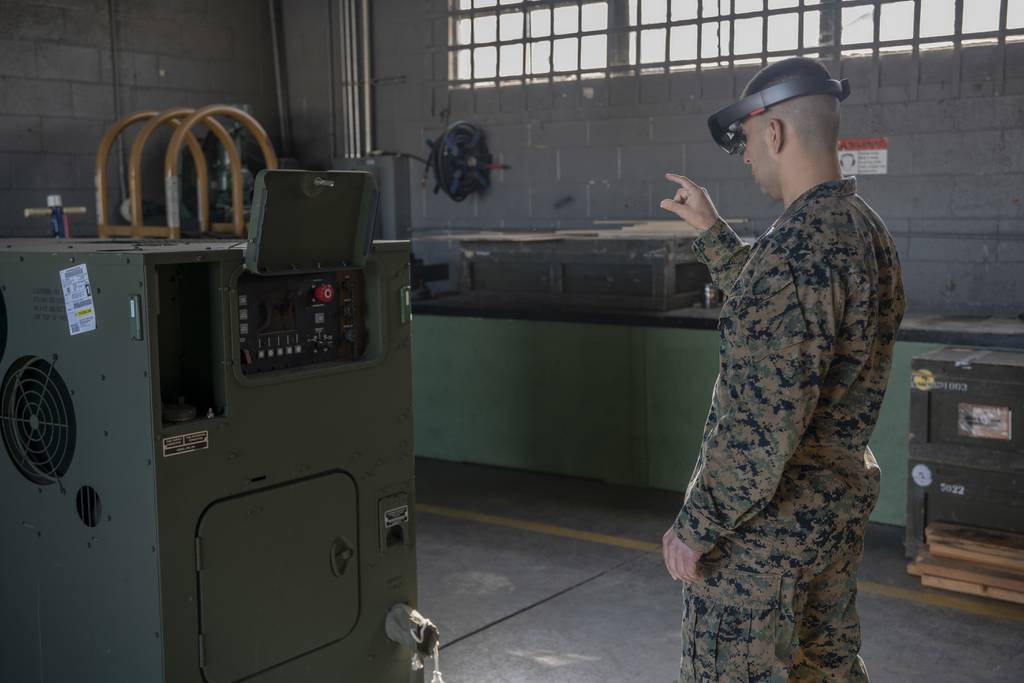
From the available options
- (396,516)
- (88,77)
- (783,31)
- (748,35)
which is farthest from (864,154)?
(88,77)

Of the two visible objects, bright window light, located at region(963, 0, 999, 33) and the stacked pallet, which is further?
bright window light, located at region(963, 0, 999, 33)

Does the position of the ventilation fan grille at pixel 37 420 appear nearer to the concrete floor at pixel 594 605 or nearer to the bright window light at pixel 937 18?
the concrete floor at pixel 594 605

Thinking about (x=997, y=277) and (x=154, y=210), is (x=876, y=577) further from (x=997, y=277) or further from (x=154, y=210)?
(x=154, y=210)

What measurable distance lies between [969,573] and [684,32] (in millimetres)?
3481

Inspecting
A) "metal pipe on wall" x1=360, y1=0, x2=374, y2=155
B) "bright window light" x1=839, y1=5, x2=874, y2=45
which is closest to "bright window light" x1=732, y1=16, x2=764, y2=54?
"bright window light" x1=839, y1=5, x2=874, y2=45

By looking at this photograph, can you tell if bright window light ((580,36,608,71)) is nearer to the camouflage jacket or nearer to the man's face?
the man's face

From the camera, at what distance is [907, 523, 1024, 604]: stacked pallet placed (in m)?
4.13

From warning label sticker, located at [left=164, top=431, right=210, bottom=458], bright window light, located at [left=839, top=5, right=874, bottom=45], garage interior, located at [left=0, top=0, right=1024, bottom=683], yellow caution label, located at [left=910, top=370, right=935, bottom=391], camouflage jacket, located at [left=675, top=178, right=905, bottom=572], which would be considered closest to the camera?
camouflage jacket, located at [left=675, top=178, right=905, bottom=572]

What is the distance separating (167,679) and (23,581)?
64cm

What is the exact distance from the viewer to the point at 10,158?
666 cm

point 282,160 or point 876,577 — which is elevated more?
point 282,160

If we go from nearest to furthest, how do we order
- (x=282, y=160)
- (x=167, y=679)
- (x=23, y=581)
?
(x=167, y=679)
(x=23, y=581)
(x=282, y=160)

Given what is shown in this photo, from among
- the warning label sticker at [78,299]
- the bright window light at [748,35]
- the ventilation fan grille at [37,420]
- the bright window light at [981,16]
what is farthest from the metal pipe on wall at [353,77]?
the warning label sticker at [78,299]

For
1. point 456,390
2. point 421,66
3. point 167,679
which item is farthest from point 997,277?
point 167,679
